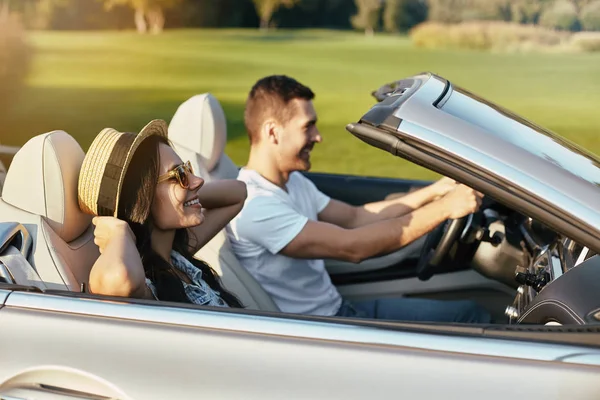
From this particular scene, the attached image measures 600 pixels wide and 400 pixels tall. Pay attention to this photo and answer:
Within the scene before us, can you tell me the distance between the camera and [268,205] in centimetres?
314

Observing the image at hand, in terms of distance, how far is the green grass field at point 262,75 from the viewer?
15.2 m

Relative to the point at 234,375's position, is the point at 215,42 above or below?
below

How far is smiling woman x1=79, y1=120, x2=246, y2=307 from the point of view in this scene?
7.47 feet

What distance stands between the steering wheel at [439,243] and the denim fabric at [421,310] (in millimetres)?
116

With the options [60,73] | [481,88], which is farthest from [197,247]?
[60,73]

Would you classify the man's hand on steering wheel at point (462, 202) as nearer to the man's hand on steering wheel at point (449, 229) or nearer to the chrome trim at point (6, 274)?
the man's hand on steering wheel at point (449, 229)

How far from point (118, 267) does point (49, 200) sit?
12.6 inches

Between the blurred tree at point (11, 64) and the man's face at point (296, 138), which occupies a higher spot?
the man's face at point (296, 138)

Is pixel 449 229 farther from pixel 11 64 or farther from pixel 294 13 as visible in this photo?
pixel 294 13

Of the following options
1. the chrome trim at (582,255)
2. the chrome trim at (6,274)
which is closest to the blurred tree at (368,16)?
the chrome trim at (582,255)

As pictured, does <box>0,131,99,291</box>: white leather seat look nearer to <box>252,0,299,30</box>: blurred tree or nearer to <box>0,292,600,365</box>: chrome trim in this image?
<box>0,292,600,365</box>: chrome trim

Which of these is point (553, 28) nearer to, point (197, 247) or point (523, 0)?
point (523, 0)

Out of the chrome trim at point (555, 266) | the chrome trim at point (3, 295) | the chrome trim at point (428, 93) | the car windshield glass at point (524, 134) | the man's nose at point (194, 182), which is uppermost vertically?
the chrome trim at point (428, 93)

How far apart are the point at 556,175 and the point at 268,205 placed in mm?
1409
